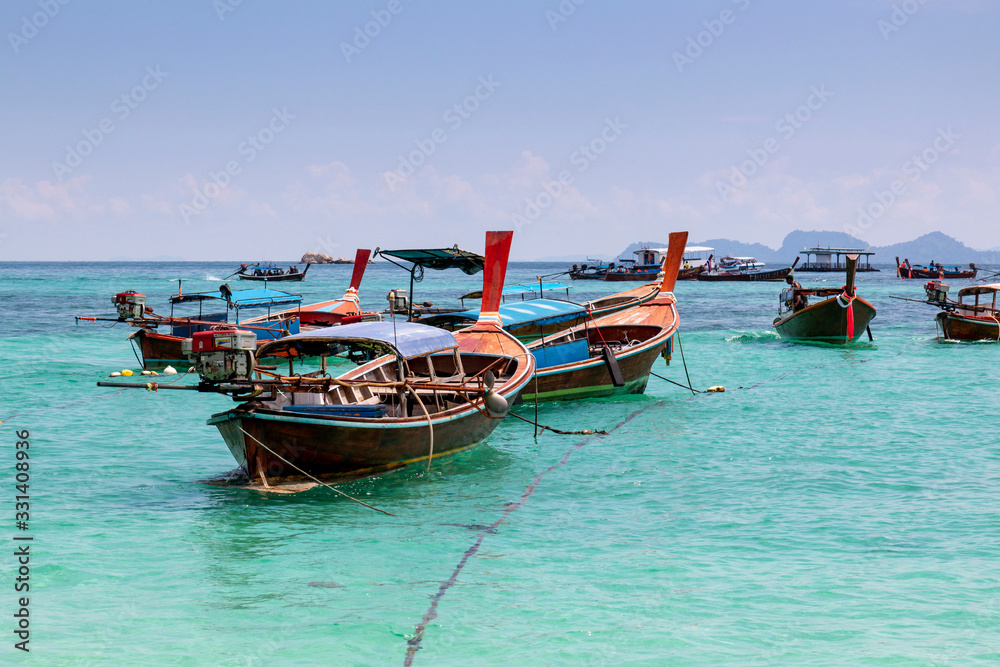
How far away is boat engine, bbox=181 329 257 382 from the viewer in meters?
10.2

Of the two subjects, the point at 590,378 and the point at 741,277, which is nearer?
the point at 590,378

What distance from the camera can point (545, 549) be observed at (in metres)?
9.79

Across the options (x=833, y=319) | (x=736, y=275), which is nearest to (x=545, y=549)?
(x=833, y=319)

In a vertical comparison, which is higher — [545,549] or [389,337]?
[389,337]

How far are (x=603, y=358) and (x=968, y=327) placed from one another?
69.8 feet

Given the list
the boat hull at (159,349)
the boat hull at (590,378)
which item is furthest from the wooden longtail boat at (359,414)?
the boat hull at (159,349)

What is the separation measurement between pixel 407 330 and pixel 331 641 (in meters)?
6.30

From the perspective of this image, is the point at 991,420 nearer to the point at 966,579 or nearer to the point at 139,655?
the point at 966,579

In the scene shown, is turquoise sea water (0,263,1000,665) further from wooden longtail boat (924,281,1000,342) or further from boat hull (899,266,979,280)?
boat hull (899,266,979,280)

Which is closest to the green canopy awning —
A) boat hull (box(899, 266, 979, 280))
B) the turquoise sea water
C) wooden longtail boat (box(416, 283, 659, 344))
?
wooden longtail boat (box(416, 283, 659, 344))

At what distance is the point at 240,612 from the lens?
8016 millimetres

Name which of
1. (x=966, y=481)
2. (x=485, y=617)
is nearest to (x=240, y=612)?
(x=485, y=617)

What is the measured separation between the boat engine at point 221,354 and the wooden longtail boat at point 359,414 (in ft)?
0.90

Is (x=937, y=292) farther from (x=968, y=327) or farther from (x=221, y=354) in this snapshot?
(x=221, y=354)
